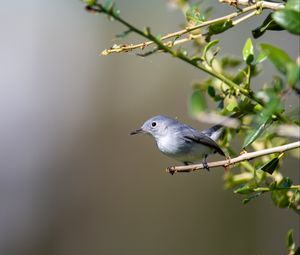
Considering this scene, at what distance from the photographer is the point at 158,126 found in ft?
7.07

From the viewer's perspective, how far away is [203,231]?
469cm

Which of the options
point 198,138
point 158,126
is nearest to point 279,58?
point 198,138

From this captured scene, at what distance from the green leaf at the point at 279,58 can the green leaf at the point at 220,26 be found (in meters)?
0.33

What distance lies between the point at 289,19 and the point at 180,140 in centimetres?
135

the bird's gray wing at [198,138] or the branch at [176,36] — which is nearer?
the branch at [176,36]

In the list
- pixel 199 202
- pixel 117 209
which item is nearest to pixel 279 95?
pixel 199 202

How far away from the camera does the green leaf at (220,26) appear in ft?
3.12

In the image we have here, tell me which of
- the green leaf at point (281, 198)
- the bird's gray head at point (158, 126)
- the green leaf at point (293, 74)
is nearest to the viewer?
the green leaf at point (293, 74)

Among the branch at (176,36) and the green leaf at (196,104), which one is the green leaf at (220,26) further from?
the green leaf at (196,104)

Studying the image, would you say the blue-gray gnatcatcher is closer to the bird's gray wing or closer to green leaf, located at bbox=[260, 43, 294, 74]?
the bird's gray wing

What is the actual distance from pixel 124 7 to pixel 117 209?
7.06 ft

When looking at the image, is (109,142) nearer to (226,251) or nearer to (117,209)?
(117,209)

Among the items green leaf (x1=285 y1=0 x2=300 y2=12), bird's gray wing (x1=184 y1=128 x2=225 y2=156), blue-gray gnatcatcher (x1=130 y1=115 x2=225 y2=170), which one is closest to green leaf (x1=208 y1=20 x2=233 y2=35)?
green leaf (x1=285 y1=0 x2=300 y2=12)

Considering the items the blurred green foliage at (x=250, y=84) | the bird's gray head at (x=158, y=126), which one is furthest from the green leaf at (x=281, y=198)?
the bird's gray head at (x=158, y=126)
